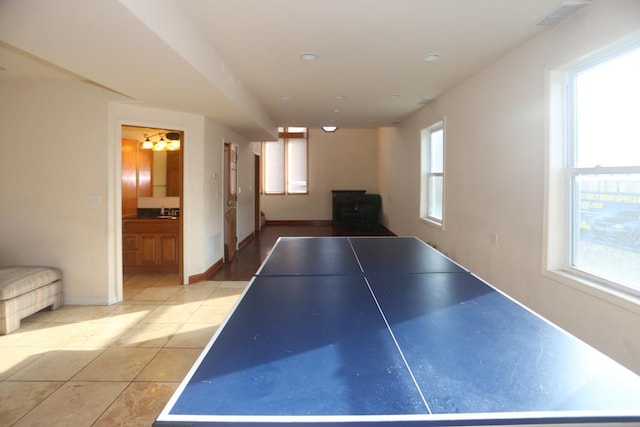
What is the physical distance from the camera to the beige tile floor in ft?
7.37

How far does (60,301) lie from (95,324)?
2.68 ft

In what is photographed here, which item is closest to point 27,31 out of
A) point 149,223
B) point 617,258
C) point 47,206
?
point 47,206

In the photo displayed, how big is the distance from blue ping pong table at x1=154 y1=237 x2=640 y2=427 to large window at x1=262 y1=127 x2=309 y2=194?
9992 millimetres

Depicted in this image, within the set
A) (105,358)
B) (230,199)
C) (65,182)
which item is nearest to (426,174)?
(230,199)

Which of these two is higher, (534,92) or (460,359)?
(534,92)

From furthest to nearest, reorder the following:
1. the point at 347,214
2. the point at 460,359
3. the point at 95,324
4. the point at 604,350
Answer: the point at 347,214 → the point at 95,324 → the point at 604,350 → the point at 460,359

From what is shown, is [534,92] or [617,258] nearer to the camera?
[617,258]

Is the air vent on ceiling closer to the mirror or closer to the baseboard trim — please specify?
the baseboard trim

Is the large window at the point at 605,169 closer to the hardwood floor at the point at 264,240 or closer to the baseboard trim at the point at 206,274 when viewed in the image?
the hardwood floor at the point at 264,240

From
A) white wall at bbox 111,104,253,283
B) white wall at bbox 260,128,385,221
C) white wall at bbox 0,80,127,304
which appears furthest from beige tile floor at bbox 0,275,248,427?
white wall at bbox 260,128,385,221

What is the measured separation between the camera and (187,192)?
4965mm

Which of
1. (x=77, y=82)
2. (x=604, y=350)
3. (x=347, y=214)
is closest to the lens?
(x=604, y=350)

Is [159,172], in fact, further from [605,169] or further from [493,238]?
[605,169]

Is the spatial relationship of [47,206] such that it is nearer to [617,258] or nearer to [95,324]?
[95,324]
